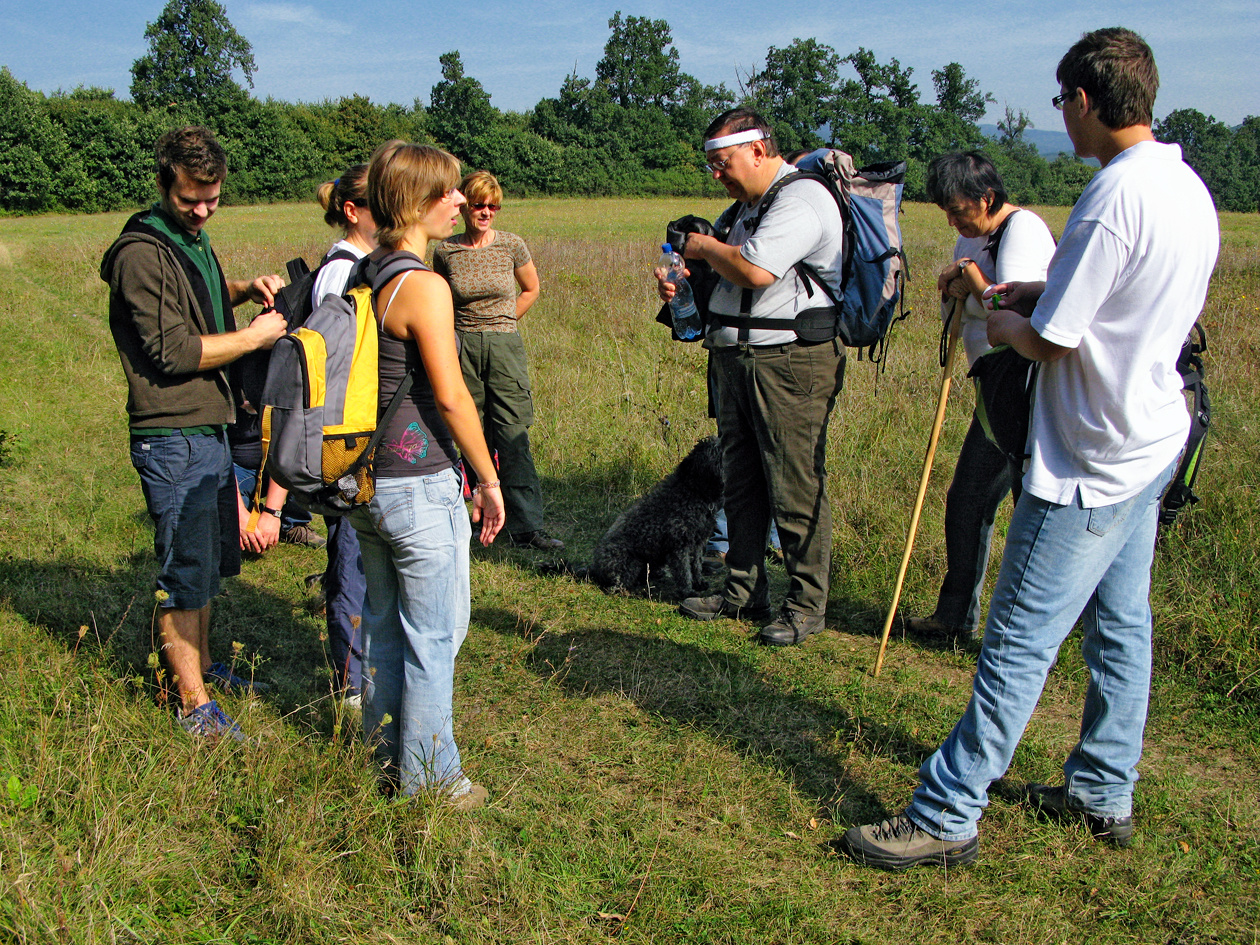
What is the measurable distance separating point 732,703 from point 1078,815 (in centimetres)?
131

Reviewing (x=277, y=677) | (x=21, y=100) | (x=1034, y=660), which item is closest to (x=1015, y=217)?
(x=1034, y=660)

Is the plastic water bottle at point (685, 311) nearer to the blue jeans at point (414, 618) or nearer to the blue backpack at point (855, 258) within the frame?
the blue backpack at point (855, 258)

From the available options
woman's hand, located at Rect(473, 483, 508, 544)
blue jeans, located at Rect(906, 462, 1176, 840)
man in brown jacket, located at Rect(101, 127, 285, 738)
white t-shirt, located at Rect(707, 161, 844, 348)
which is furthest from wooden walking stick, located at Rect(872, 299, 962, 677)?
man in brown jacket, located at Rect(101, 127, 285, 738)

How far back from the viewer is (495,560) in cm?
512

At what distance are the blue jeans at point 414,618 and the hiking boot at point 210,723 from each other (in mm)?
492

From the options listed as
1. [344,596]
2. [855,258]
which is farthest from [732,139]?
[344,596]

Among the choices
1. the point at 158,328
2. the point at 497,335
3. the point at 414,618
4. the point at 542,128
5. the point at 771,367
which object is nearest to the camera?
the point at 414,618

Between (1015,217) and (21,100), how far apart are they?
53.3m

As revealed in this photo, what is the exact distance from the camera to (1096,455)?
2232 millimetres

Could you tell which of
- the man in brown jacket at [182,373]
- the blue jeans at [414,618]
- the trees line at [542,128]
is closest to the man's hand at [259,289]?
the man in brown jacket at [182,373]

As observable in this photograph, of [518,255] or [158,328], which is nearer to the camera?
[158,328]

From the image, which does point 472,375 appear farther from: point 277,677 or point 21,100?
point 21,100

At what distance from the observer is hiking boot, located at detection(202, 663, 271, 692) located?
10.9ft

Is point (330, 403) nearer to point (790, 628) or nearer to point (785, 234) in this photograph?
point (785, 234)
